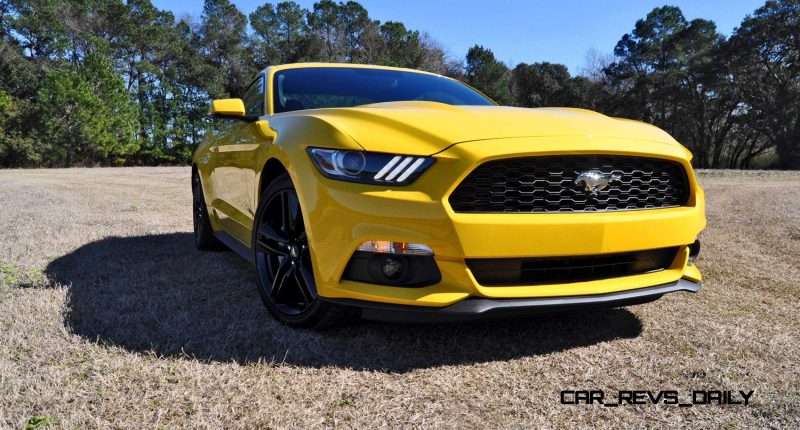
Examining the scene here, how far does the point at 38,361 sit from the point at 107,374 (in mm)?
343

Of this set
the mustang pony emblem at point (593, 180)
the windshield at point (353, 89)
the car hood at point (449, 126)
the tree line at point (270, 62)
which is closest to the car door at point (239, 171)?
the windshield at point (353, 89)

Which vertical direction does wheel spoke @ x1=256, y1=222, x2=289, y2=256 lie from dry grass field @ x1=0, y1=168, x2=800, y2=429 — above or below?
above

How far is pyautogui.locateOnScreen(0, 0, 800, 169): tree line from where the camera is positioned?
30812 mm

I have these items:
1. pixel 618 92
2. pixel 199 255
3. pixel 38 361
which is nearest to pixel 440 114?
pixel 38 361

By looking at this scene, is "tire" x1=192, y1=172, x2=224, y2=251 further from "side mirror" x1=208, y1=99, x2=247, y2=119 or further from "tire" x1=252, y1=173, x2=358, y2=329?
"tire" x1=252, y1=173, x2=358, y2=329

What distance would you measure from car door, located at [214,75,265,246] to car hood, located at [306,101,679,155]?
0.67 meters

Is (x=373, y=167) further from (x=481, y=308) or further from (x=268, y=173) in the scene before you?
(x=268, y=173)

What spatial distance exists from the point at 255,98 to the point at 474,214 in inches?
92.2

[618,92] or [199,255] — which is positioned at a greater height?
[618,92]

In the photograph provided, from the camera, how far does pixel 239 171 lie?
3215 mm

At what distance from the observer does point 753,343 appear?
2.32m

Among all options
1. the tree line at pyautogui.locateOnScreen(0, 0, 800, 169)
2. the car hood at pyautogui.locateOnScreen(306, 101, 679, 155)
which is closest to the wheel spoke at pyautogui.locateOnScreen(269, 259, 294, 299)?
the car hood at pyautogui.locateOnScreen(306, 101, 679, 155)

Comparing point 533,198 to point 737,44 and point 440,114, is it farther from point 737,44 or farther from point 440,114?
point 737,44

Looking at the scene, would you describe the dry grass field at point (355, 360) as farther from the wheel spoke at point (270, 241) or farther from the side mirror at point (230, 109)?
the side mirror at point (230, 109)
